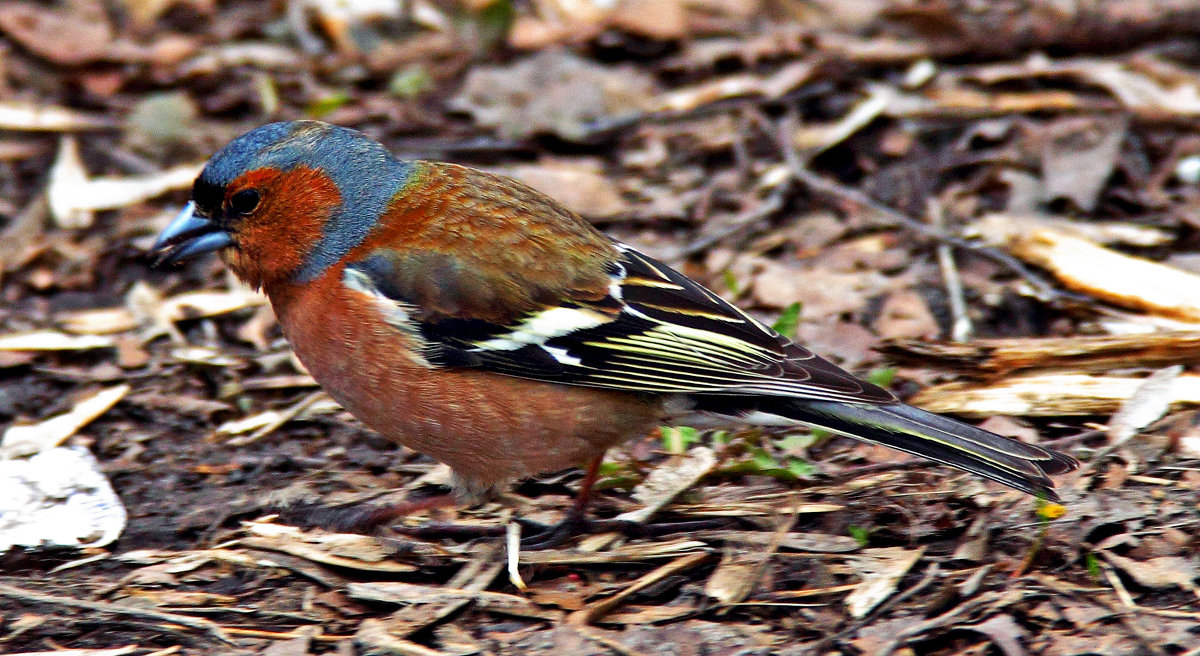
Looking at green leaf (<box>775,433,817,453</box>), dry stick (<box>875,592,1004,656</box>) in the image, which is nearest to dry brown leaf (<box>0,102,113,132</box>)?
green leaf (<box>775,433,817,453</box>)

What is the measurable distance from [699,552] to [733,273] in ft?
6.97

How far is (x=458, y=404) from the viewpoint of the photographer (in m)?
4.33

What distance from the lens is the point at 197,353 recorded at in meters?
5.73

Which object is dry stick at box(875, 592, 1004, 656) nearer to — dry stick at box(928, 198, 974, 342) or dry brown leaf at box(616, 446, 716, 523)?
dry brown leaf at box(616, 446, 716, 523)

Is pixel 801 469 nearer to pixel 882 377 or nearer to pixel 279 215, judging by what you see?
pixel 882 377

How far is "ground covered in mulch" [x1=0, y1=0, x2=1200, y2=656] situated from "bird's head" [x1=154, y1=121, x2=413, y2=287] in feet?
2.92

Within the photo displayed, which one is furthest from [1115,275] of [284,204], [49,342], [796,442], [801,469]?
[49,342]

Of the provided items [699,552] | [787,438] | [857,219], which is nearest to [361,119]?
[857,219]

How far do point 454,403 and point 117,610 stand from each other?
49.6 inches

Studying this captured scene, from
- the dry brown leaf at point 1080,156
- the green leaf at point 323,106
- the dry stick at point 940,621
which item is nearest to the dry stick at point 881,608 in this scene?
the dry stick at point 940,621

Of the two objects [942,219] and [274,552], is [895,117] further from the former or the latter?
[274,552]

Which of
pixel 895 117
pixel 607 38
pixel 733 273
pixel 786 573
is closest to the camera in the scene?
pixel 786 573

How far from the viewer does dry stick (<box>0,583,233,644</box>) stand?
13.2 feet

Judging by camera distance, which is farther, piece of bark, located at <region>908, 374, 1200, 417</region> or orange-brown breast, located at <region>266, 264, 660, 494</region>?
piece of bark, located at <region>908, 374, 1200, 417</region>
